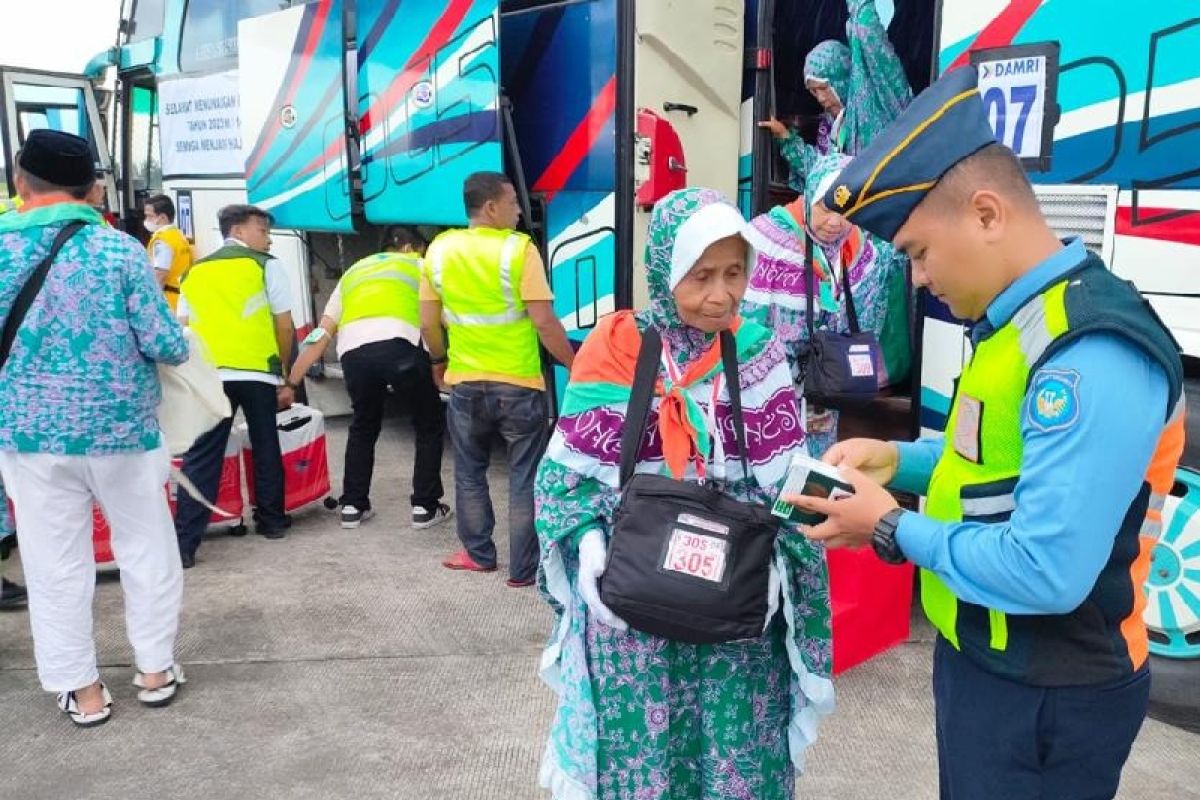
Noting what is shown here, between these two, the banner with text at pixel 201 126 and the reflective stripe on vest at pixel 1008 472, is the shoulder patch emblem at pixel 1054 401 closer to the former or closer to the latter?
the reflective stripe on vest at pixel 1008 472

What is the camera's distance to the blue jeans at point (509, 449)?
4.22m

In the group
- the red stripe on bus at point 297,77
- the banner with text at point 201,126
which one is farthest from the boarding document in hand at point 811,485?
the banner with text at point 201,126

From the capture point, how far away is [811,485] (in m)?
1.46

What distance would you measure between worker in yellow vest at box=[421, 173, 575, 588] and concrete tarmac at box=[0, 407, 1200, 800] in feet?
1.18

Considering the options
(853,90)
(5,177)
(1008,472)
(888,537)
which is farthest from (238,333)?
(5,177)

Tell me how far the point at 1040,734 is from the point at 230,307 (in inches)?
156

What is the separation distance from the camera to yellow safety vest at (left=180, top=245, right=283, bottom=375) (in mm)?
4559

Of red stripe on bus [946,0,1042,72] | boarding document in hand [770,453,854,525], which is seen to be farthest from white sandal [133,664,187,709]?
red stripe on bus [946,0,1042,72]

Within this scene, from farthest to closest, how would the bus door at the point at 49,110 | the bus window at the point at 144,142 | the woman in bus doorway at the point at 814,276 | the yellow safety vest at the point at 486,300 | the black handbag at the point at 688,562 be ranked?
the bus window at the point at 144,142
the bus door at the point at 49,110
the yellow safety vest at the point at 486,300
the woman in bus doorway at the point at 814,276
the black handbag at the point at 688,562

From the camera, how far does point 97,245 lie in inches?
116

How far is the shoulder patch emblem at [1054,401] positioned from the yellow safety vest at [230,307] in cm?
396

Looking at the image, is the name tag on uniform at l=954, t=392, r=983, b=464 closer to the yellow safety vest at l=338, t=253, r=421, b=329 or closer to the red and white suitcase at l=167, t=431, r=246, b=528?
the yellow safety vest at l=338, t=253, r=421, b=329

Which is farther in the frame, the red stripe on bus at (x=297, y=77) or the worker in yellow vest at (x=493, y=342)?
the red stripe on bus at (x=297, y=77)

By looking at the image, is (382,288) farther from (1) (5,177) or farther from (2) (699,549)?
(1) (5,177)
